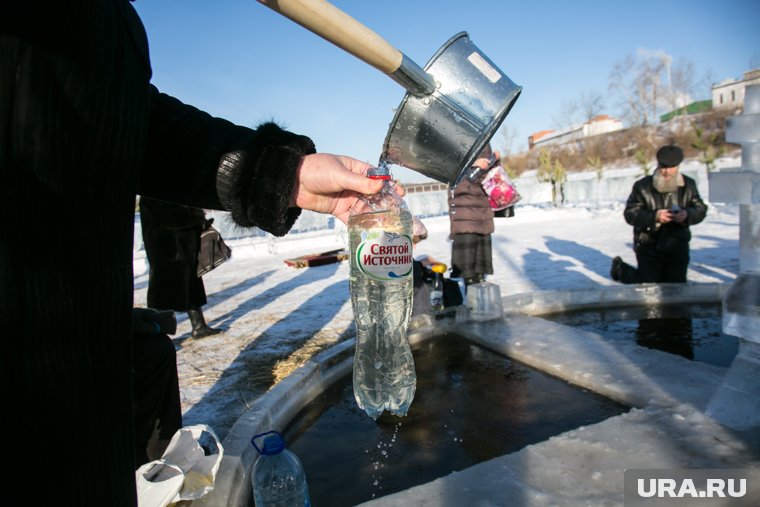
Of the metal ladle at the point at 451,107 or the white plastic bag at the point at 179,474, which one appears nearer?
the metal ladle at the point at 451,107

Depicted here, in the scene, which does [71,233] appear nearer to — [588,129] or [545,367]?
[545,367]

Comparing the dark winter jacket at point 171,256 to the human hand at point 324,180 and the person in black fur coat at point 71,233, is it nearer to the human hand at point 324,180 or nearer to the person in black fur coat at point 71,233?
the human hand at point 324,180

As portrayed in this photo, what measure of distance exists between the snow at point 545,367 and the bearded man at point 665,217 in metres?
0.45

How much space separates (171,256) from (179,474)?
3.62 meters

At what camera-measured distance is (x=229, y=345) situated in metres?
5.57

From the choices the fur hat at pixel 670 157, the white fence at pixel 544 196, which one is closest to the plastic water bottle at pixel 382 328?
the fur hat at pixel 670 157

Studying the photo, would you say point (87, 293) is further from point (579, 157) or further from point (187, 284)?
point (579, 157)

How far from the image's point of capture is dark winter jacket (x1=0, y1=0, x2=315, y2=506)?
2.40ft

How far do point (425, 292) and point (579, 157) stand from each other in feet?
191

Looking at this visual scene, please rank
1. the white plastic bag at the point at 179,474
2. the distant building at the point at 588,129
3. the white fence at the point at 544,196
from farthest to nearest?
the distant building at the point at 588,129 → the white fence at the point at 544,196 → the white plastic bag at the point at 179,474

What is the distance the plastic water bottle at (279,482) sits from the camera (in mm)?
1976

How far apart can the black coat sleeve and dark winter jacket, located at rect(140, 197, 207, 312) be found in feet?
11.8

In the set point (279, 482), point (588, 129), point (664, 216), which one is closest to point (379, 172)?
point (279, 482)

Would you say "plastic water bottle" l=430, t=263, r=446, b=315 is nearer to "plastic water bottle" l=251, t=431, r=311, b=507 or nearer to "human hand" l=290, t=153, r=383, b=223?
"plastic water bottle" l=251, t=431, r=311, b=507
